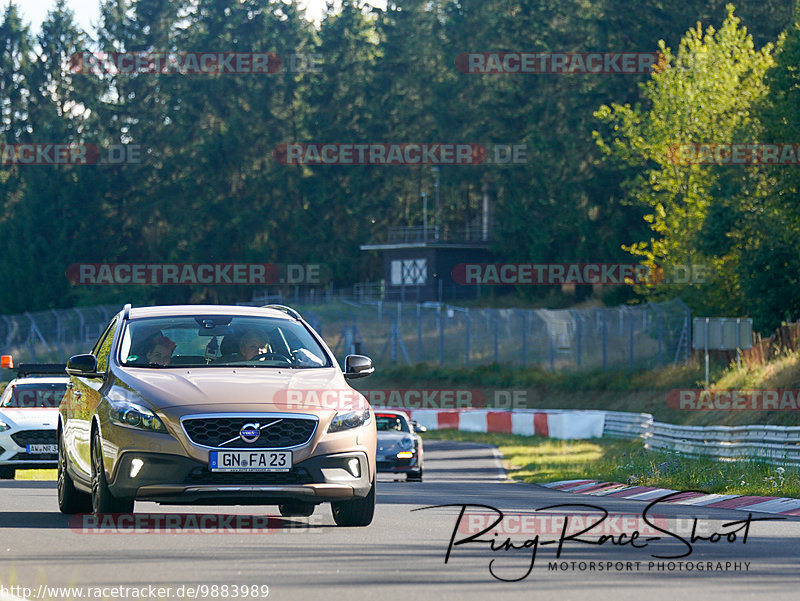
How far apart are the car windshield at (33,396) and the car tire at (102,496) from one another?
9748 millimetres

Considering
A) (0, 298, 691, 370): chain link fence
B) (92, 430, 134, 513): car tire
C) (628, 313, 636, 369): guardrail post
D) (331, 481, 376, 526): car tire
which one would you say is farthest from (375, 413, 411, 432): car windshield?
(628, 313, 636, 369): guardrail post

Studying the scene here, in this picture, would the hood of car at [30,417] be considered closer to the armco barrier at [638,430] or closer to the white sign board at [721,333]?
the armco barrier at [638,430]

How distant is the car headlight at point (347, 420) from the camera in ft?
35.8

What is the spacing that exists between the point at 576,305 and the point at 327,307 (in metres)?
13.0

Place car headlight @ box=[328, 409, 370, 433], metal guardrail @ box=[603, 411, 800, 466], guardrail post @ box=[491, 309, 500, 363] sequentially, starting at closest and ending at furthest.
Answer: car headlight @ box=[328, 409, 370, 433] < metal guardrail @ box=[603, 411, 800, 466] < guardrail post @ box=[491, 309, 500, 363]

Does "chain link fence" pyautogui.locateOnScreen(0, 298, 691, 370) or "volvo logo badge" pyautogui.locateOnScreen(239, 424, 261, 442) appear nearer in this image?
"volvo logo badge" pyautogui.locateOnScreen(239, 424, 261, 442)

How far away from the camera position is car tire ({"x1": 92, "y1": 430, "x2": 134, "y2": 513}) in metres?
11.0

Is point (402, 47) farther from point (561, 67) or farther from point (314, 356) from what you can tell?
point (314, 356)

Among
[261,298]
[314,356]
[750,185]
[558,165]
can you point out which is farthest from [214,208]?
[314,356]

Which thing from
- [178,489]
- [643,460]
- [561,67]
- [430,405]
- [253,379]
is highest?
[561,67]

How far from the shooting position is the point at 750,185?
1806 inches

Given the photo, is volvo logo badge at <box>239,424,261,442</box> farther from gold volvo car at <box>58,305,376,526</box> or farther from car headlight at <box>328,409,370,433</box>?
car headlight at <box>328,409,370,433</box>

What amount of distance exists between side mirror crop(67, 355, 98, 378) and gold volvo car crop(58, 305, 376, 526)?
0.04 ft

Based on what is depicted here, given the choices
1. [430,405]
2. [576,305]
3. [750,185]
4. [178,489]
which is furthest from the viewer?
[576,305]
